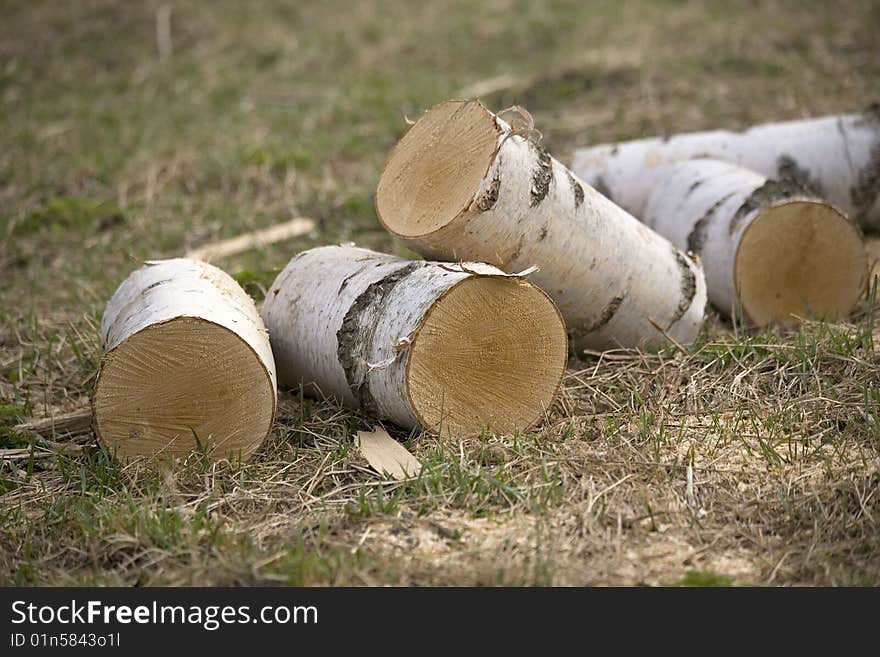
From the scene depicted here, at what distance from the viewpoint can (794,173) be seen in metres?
5.10

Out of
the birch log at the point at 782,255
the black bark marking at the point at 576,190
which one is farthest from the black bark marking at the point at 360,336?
the birch log at the point at 782,255

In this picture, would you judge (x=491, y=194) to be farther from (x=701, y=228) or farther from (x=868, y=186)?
(x=868, y=186)

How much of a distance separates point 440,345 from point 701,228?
6.04 ft

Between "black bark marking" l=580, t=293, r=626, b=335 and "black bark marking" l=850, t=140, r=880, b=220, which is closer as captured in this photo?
"black bark marking" l=580, t=293, r=626, b=335

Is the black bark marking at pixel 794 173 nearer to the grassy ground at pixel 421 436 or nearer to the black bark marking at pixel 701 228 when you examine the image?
the black bark marking at pixel 701 228

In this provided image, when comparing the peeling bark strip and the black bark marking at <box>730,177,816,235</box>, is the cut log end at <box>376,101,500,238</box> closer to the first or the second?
the peeling bark strip

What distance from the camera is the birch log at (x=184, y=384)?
10.1ft

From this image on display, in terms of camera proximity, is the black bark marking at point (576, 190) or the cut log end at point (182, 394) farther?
the black bark marking at point (576, 190)

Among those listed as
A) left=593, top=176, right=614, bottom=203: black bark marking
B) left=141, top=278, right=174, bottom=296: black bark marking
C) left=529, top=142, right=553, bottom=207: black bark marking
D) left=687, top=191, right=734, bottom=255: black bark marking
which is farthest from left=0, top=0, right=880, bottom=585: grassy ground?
left=593, top=176, right=614, bottom=203: black bark marking

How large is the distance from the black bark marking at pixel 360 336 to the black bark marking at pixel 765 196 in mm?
1601

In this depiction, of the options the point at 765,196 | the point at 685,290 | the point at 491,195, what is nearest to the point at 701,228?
the point at 765,196

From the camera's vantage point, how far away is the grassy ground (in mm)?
2684

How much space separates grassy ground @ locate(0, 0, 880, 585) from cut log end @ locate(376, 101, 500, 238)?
77cm
